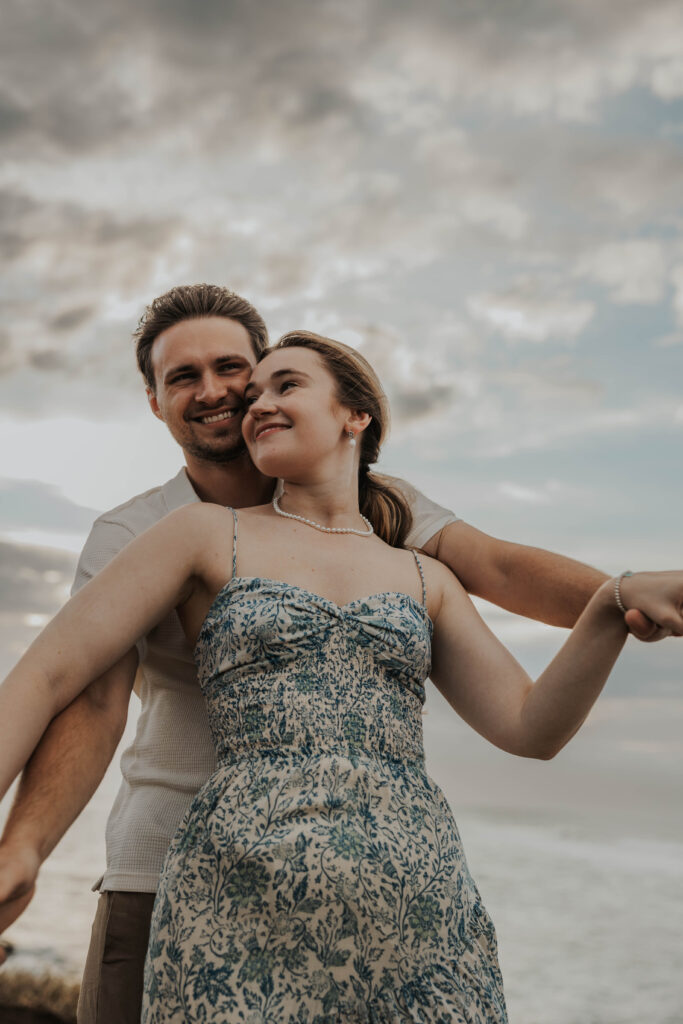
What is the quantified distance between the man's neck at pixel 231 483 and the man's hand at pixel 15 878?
5.28 feet

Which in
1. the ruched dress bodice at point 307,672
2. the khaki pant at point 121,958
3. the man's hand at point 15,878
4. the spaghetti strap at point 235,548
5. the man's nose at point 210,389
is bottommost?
the khaki pant at point 121,958

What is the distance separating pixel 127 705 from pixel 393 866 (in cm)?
84

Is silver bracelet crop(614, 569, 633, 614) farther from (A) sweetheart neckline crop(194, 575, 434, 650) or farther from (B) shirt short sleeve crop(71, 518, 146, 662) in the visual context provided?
(B) shirt short sleeve crop(71, 518, 146, 662)

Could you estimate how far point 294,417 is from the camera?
270 centimetres

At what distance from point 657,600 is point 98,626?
→ 128cm

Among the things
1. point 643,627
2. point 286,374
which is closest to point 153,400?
point 286,374

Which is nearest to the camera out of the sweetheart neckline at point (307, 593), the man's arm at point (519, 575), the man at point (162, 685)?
the man at point (162, 685)

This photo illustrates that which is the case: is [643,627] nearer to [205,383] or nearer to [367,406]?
[367,406]

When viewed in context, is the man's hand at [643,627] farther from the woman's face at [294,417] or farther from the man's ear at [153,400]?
the man's ear at [153,400]

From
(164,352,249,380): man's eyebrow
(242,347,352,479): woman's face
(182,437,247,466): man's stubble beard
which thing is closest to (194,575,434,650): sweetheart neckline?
(242,347,352,479): woman's face

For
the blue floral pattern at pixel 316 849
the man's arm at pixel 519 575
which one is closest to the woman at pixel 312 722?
the blue floral pattern at pixel 316 849

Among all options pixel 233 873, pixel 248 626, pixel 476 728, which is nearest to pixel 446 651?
pixel 476 728

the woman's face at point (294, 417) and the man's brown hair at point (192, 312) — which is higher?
the man's brown hair at point (192, 312)

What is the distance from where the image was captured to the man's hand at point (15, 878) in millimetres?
1964
